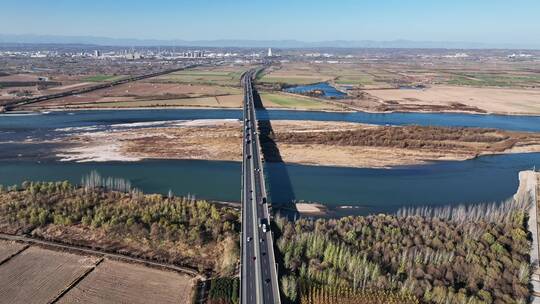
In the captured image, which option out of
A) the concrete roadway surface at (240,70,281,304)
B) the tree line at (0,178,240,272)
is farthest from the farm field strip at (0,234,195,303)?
the concrete roadway surface at (240,70,281,304)

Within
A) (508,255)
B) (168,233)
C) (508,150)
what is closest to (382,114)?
(508,150)

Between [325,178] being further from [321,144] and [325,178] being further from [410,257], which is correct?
[410,257]

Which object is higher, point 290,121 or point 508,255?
point 290,121

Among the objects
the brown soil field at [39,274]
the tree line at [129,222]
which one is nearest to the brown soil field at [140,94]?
the tree line at [129,222]

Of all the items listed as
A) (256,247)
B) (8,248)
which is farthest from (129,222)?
(256,247)

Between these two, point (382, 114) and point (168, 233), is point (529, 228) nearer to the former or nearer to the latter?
point (168, 233)

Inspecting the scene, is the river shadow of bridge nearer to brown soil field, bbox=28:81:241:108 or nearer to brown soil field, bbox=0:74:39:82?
brown soil field, bbox=28:81:241:108

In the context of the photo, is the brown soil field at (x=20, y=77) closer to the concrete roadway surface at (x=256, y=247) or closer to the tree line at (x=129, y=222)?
the tree line at (x=129, y=222)

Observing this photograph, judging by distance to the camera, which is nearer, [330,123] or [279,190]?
[279,190]
